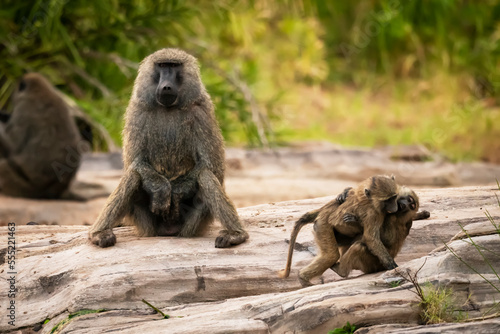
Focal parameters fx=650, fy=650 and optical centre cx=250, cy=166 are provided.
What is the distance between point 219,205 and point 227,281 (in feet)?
2.36

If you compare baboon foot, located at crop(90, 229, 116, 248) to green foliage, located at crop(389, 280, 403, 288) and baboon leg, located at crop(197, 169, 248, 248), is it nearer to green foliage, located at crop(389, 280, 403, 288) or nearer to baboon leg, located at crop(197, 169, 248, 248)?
baboon leg, located at crop(197, 169, 248, 248)

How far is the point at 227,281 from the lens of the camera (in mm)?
4508

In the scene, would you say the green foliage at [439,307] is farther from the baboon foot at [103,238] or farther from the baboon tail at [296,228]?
the baboon foot at [103,238]

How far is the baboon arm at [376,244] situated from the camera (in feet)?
13.9

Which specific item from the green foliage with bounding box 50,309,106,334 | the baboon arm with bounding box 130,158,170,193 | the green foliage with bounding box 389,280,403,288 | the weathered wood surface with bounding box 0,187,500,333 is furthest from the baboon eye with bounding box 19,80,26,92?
the green foliage with bounding box 389,280,403,288

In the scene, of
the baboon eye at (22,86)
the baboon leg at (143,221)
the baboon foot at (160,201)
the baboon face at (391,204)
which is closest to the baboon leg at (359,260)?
the baboon face at (391,204)

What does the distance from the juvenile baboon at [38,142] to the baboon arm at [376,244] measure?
593cm

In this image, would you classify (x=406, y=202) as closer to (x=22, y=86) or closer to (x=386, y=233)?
(x=386, y=233)

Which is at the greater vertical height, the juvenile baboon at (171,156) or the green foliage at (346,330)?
the juvenile baboon at (171,156)

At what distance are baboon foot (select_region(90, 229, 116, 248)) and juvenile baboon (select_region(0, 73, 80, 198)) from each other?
448 centimetres

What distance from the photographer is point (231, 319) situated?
12.8ft

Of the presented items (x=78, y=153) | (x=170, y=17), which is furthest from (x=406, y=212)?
(x=170, y=17)

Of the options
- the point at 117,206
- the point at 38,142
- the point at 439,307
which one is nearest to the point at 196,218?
the point at 117,206

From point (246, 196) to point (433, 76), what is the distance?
7.91 meters
